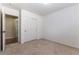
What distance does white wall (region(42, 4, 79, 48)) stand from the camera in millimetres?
3156

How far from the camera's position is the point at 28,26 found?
4.46 metres

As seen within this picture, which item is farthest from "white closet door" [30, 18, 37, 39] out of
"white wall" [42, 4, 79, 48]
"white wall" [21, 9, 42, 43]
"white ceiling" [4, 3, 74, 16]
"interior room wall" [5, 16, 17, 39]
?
"interior room wall" [5, 16, 17, 39]

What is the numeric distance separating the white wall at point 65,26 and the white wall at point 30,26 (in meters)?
0.88

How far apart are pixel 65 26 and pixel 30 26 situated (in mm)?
2190

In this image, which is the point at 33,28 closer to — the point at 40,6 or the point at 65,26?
the point at 40,6

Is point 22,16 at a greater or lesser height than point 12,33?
greater

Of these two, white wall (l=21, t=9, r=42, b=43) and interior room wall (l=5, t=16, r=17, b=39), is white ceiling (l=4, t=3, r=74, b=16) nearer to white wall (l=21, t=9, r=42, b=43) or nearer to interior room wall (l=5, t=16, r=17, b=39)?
white wall (l=21, t=9, r=42, b=43)

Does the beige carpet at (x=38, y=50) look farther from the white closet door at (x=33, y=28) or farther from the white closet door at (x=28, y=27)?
the white closet door at (x=33, y=28)

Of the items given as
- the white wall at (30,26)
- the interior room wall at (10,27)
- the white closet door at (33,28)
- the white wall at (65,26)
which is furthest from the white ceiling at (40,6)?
the interior room wall at (10,27)

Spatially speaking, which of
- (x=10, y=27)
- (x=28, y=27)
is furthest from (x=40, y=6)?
(x=10, y=27)

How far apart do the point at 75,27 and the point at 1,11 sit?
3.19m

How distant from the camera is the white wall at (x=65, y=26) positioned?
3.16m

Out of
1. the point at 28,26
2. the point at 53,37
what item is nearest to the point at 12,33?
the point at 28,26
